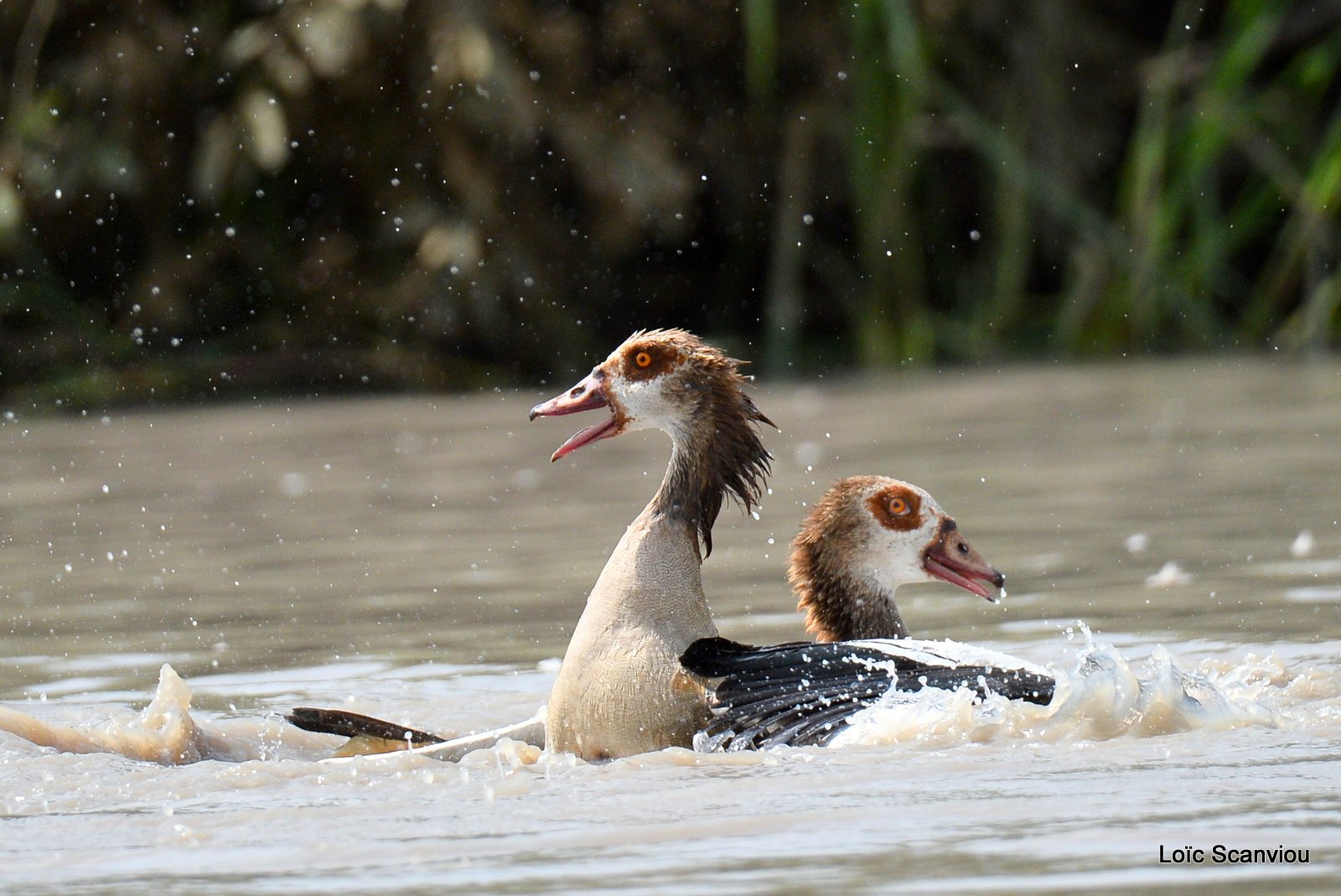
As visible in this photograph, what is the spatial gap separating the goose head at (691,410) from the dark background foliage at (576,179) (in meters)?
8.79

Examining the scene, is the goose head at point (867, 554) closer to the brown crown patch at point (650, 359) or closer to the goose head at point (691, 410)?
the goose head at point (691, 410)

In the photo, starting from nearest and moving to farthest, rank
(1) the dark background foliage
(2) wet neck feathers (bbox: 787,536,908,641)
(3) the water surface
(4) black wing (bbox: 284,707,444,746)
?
(3) the water surface < (4) black wing (bbox: 284,707,444,746) < (2) wet neck feathers (bbox: 787,536,908,641) < (1) the dark background foliage

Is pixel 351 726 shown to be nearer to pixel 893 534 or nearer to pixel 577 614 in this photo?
pixel 893 534

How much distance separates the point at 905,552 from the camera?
196 inches

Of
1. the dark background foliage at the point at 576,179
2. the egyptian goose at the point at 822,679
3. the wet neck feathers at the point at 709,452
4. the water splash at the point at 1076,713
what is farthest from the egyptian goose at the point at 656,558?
the dark background foliage at the point at 576,179

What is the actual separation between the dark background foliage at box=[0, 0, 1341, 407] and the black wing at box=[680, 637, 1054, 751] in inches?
363

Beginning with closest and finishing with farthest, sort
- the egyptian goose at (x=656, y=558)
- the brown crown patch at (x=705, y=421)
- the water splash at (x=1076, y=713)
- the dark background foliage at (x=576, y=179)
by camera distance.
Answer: the water splash at (x=1076, y=713) → the egyptian goose at (x=656, y=558) → the brown crown patch at (x=705, y=421) → the dark background foliage at (x=576, y=179)

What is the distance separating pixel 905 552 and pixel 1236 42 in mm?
9093

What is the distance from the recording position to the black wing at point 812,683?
13.7 feet

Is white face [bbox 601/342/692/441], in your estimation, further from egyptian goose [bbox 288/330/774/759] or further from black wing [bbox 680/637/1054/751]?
black wing [bbox 680/637/1054/751]

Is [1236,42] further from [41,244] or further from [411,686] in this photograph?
[411,686]

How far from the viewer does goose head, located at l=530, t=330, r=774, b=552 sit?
186 inches

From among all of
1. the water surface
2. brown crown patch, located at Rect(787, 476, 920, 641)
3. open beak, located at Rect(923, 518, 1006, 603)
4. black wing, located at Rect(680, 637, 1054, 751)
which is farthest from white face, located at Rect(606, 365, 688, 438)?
the water surface

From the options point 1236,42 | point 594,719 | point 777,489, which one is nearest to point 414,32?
point 1236,42
